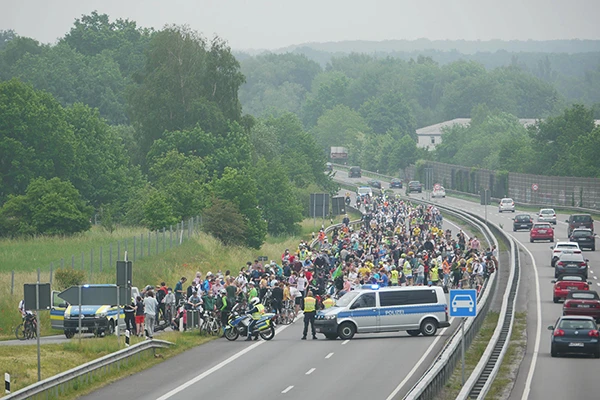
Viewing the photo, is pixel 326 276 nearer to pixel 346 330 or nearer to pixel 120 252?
pixel 120 252

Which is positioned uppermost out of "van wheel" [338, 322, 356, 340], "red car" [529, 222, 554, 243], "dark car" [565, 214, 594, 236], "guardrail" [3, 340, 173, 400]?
"dark car" [565, 214, 594, 236]

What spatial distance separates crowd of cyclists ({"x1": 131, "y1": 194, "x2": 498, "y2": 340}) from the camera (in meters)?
41.6

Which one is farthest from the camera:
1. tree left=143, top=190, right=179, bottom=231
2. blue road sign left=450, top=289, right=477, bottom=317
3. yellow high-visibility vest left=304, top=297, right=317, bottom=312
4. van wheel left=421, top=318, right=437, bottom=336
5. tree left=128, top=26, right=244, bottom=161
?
tree left=128, top=26, right=244, bottom=161

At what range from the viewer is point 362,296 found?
39469 millimetres

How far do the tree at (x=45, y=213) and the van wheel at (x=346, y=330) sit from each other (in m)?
35.1

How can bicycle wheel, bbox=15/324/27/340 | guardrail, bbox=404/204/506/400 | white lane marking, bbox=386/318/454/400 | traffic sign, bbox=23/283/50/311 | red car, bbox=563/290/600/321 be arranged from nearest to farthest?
guardrail, bbox=404/204/506/400 → white lane marking, bbox=386/318/454/400 → traffic sign, bbox=23/283/50/311 → bicycle wheel, bbox=15/324/27/340 → red car, bbox=563/290/600/321

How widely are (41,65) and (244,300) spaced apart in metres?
118

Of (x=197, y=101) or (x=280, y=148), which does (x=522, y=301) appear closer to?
(x=197, y=101)

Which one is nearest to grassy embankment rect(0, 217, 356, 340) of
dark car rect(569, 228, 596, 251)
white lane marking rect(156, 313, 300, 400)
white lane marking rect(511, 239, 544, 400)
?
white lane marking rect(156, 313, 300, 400)

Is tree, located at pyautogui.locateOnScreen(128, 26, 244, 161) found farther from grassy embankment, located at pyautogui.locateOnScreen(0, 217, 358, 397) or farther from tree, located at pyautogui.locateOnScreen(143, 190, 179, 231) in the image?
tree, located at pyautogui.locateOnScreen(143, 190, 179, 231)

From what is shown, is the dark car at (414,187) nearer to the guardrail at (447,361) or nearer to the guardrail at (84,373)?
the guardrail at (447,361)

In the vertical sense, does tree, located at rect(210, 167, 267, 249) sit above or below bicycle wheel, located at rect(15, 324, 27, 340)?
above

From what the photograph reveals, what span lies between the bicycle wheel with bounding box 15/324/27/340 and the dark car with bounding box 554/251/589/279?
26.3 metres

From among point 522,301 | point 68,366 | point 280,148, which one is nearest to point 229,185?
point 522,301
